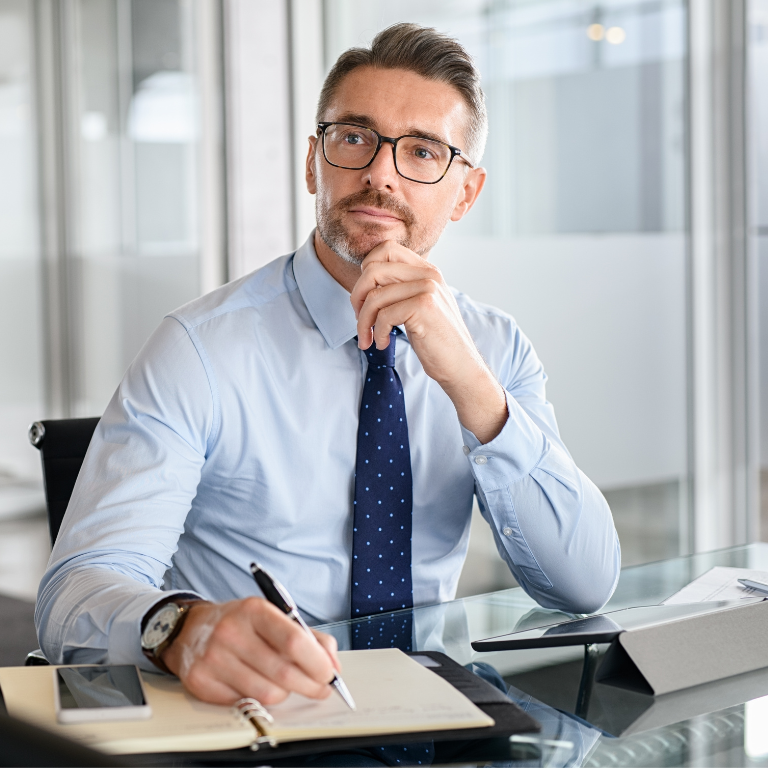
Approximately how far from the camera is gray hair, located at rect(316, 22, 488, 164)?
1.57 m

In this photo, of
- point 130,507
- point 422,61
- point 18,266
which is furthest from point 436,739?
point 18,266

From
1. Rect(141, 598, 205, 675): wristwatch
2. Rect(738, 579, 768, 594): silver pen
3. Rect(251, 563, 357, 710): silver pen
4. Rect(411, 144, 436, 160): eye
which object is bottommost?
Rect(738, 579, 768, 594): silver pen

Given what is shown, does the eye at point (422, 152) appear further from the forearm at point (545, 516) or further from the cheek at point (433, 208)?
the forearm at point (545, 516)

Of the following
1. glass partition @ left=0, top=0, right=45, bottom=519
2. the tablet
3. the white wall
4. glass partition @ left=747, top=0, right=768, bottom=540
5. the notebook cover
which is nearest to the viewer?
the notebook cover

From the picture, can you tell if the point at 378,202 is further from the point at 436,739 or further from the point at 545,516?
the point at 436,739

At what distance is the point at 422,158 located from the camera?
154 centimetres

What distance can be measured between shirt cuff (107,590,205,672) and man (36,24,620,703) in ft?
0.56

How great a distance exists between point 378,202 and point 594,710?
2.74ft

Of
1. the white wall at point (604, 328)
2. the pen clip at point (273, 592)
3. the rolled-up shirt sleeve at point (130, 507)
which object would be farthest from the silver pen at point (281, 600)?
the white wall at point (604, 328)

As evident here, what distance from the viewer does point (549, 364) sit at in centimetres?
347

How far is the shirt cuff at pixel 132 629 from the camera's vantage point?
0.99m

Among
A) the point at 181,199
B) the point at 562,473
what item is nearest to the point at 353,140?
the point at 562,473

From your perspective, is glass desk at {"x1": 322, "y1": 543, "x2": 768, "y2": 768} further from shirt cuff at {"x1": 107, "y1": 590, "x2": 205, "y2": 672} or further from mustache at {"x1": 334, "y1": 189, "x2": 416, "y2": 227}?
mustache at {"x1": 334, "y1": 189, "x2": 416, "y2": 227}

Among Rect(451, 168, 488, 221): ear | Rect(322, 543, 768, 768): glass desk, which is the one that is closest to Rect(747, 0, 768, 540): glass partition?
Rect(451, 168, 488, 221): ear
